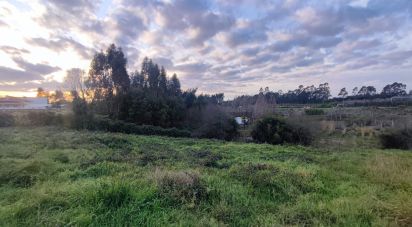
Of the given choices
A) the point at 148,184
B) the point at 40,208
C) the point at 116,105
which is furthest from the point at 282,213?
the point at 116,105

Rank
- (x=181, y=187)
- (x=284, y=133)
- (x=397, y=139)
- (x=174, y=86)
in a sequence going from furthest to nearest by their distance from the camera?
(x=174, y=86) < (x=284, y=133) < (x=397, y=139) < (x=181, y=187)

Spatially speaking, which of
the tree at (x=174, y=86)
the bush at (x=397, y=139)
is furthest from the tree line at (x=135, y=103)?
the bush at (x=397, y=139)

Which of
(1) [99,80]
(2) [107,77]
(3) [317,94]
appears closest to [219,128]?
(2) [107,77]

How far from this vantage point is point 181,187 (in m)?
5.04

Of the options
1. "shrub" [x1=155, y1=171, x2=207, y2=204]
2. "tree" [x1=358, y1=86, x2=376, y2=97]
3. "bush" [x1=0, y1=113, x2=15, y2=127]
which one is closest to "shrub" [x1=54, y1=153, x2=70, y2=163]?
"shrub" [x1=155, y1=171, x2=207, y2=204]

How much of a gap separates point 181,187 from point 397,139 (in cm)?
2201

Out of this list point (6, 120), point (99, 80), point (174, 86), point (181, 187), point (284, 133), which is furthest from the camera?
point (174, 86)

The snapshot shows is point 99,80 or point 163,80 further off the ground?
point 163,80

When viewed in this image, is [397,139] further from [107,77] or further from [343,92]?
[343,92]

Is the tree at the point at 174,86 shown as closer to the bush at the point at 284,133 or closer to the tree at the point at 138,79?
the tree at the point at 138,79

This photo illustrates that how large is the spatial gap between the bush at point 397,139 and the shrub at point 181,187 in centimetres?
2128

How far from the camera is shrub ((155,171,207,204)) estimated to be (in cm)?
473

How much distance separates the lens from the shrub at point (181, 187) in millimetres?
4730

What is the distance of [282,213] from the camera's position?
4.43 meters
